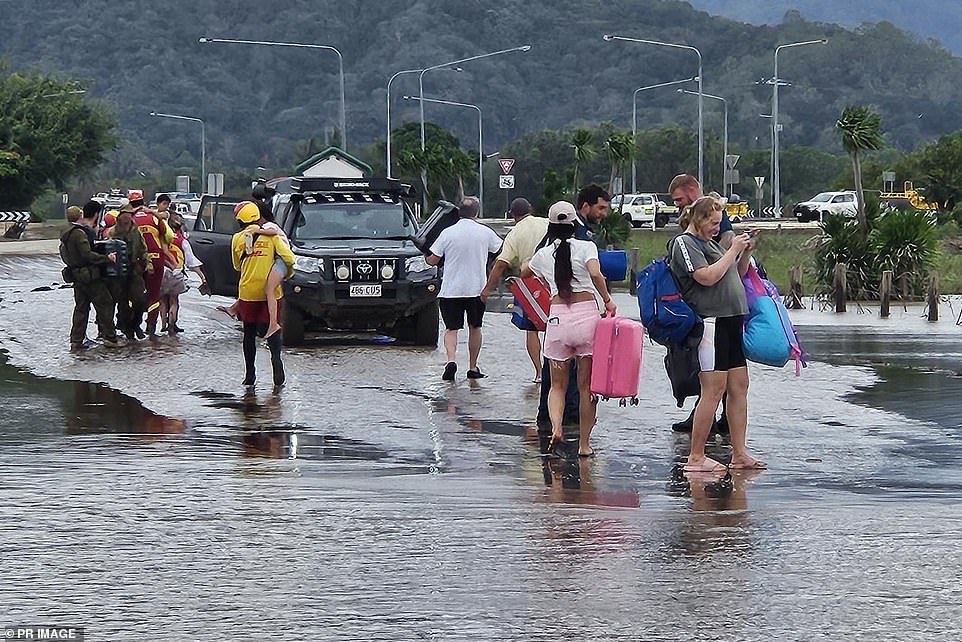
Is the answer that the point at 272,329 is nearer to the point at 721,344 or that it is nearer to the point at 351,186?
the point at 721,344

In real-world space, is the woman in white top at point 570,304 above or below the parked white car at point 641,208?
below

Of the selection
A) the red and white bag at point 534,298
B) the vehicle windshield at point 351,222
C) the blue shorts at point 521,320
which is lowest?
the blue shorts at point 521,320

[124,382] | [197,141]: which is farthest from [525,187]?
[124,382]

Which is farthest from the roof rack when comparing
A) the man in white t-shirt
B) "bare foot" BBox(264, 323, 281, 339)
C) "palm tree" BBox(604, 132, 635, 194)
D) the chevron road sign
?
the chevron road sign

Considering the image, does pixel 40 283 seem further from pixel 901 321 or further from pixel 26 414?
pixel 26 414

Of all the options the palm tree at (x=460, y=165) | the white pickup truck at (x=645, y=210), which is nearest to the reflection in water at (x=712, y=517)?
the palm tree at (x=460, y=165)

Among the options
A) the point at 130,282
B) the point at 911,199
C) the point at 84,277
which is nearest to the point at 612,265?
the point at 84,277

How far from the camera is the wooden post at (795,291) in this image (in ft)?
92.7

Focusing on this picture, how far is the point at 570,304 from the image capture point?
39.2 feet

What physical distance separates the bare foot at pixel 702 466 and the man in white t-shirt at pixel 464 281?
19.1 ft

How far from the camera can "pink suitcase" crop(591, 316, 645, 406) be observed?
11.5m

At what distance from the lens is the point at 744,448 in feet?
37.0

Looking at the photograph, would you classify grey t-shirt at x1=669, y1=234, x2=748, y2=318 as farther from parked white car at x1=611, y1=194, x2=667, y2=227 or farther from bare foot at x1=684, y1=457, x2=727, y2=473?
parked white car at x1=611, y1=194, x2=667, y2=227

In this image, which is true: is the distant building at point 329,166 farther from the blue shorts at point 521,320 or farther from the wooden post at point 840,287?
the blue shorts at point 521,320
